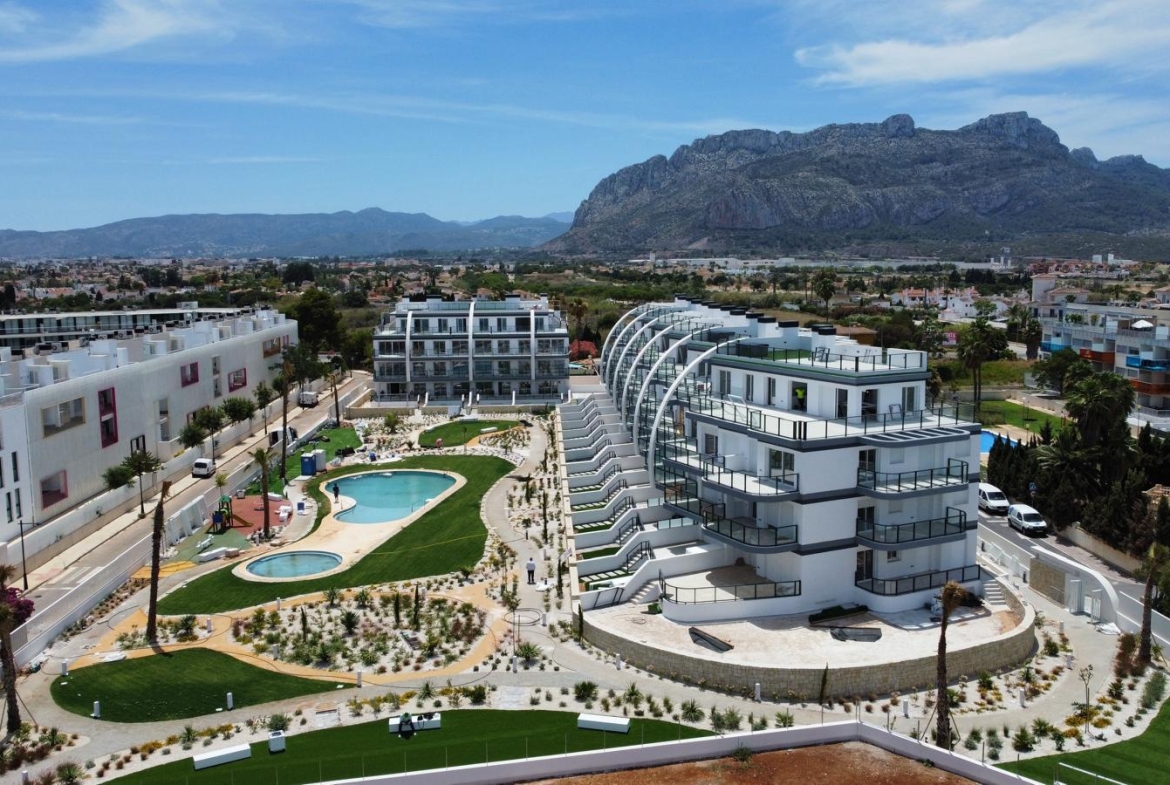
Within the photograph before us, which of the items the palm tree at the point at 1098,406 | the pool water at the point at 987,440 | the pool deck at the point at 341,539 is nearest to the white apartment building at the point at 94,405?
the pool deck at the point at 341,539

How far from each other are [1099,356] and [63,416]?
239 feet

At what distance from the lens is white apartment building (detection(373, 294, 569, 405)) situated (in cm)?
6981

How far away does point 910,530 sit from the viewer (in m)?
28.9

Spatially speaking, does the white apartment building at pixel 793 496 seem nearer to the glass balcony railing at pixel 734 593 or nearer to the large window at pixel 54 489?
the glass balcony railing at pixel 734 593

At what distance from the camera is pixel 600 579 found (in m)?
31.6

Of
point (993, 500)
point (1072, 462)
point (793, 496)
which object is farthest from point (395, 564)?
point (1072, 462)

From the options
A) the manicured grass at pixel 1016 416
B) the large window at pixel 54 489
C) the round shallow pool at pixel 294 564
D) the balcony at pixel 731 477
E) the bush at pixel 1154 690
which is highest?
the balcony at pixel 731 477

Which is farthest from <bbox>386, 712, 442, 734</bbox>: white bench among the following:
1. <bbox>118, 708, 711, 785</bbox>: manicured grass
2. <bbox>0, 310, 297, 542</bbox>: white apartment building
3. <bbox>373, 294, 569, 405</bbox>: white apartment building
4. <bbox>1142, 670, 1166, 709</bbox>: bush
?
<bbox>373, 294, 569, 405</bbox>: white apartment building

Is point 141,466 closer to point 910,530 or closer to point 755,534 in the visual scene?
Answer: point 755,534

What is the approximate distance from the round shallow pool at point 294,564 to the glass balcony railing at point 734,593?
14.6 m

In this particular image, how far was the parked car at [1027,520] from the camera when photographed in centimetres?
3875

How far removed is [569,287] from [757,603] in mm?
135378

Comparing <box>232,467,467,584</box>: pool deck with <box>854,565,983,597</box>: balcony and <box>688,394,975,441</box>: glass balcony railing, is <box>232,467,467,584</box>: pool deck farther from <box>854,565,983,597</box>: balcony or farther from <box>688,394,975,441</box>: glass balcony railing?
<box>854,565,983,597</box>: balcony

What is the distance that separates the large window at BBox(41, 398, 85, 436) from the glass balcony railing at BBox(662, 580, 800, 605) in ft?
94.9
